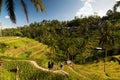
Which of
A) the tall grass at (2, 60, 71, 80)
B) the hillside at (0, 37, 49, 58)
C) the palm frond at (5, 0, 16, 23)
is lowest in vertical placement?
the hillside at (0, 37, 49, 58)

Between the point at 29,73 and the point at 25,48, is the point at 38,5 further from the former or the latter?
the point at 25,48

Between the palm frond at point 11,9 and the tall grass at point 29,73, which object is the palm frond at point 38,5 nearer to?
the palm frond at point 11,9

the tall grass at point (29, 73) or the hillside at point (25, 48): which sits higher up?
the tall grass at point (29, 73)

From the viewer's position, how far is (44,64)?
45156 mm

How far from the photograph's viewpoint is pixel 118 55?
111 metres

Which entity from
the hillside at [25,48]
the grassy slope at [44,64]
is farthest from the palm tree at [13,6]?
the hillside at [25,48]

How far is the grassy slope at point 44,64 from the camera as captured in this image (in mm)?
44731

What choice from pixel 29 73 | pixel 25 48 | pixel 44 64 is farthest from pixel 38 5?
pixel 25 48

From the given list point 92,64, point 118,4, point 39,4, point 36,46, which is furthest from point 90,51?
point 39,4

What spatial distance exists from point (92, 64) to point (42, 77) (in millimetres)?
66144

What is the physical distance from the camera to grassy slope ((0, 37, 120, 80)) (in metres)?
44.7

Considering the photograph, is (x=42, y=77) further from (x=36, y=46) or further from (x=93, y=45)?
(x=36, y=46)

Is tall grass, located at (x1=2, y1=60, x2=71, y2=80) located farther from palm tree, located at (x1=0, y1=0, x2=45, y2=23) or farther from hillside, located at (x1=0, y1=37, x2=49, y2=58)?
hillside, located at (x1=0, y1=37, x2=49, y2=58)

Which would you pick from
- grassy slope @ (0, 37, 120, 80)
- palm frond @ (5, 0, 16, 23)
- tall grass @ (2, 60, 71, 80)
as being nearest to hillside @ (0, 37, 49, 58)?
grassy slope @ (0, 37, 120, 80)
